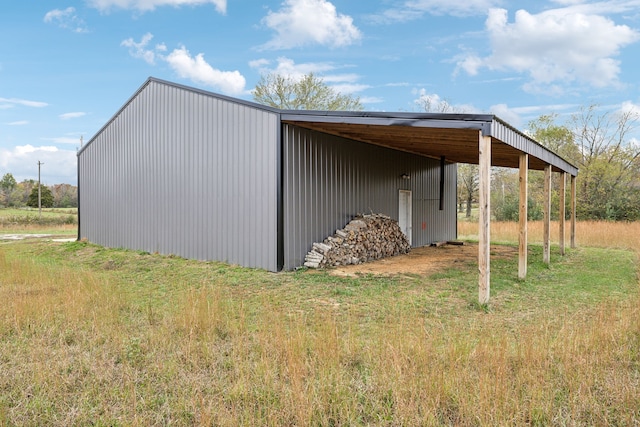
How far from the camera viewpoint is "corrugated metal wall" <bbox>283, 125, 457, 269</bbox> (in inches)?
318

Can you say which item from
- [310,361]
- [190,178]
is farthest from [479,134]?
[190,178]

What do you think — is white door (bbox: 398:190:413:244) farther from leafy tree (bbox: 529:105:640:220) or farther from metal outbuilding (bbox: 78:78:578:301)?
leafy tree (bbox: 529:105:640:220)

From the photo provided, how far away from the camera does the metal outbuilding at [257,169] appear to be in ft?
24.6

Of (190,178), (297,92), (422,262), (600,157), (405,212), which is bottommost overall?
(422,262)

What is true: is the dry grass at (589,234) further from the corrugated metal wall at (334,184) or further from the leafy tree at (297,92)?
the leafy tree at (297,92)

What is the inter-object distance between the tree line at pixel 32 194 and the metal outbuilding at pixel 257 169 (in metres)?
32.4

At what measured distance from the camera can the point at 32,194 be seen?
3856 centimetres

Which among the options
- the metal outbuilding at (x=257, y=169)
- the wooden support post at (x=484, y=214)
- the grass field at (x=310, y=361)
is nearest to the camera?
the grass field at (x=310, y=361)

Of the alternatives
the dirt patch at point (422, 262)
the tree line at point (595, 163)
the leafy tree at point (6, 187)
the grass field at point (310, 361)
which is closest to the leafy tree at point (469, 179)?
the tree line at point (595, 163)

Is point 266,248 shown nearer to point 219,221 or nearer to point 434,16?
point 219,221

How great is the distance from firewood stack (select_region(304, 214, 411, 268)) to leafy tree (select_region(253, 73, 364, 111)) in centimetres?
1610

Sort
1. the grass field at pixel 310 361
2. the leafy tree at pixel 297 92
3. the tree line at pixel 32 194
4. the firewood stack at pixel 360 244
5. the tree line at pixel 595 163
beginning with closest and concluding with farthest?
1. the grass field at pixel 310 361
2. the firewood stack at pixel 360 244
3. the tree line at pixel 595 163
4. the leafy tree at pixel 297 92
5. the tree line at pixel 32 194

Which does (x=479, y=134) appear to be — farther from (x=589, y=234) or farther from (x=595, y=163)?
(x=595, y=163)

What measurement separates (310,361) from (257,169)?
5.47m
